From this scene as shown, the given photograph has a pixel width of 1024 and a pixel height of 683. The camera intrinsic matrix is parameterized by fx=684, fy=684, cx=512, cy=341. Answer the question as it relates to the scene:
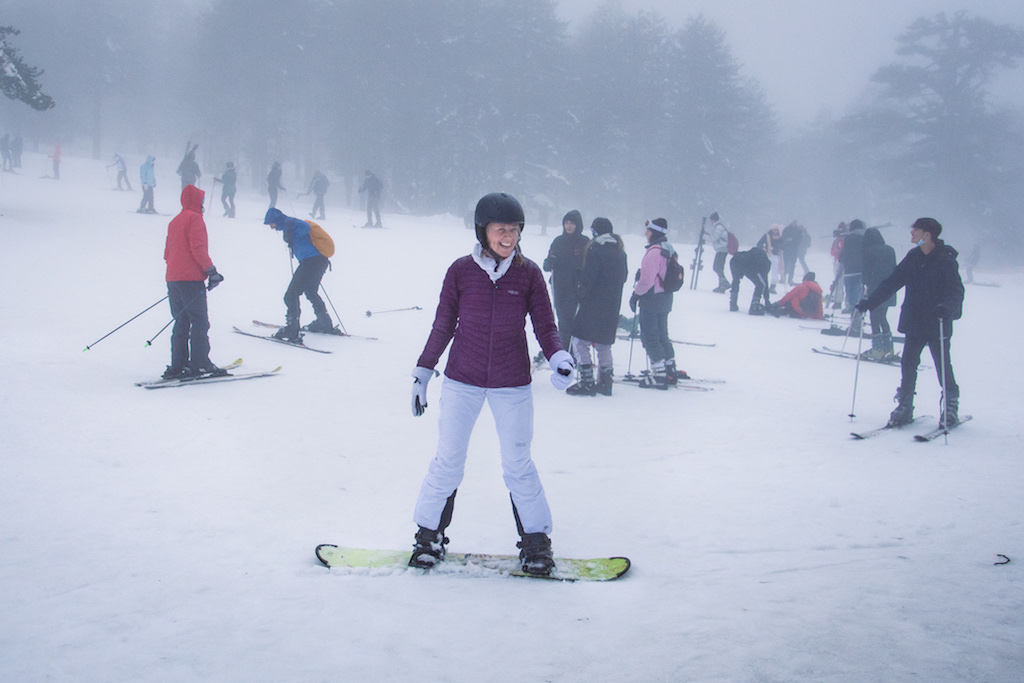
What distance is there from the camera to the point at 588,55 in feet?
159

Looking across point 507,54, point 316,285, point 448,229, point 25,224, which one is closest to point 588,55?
point 507,54

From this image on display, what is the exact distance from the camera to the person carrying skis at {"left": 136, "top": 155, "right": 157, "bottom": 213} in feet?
72.1

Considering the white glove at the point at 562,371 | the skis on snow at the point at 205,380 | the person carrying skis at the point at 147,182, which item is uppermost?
the person carrying skis at the point at 147,182

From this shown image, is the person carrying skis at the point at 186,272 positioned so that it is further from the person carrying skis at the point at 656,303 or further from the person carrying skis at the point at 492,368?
the person carrying skis at the point at 656,303

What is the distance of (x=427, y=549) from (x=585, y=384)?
4810 millimetres

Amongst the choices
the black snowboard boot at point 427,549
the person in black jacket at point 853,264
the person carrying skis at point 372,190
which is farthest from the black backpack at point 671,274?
the person carrying skis at point 372,190

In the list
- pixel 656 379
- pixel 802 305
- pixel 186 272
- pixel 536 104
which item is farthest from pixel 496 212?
pixel 536 104

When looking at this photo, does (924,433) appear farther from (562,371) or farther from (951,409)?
(562,371)

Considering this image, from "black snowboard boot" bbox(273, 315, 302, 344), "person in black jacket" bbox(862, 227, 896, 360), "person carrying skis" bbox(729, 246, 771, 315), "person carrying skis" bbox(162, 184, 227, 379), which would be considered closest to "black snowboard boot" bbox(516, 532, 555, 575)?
"person carrying skis" bbox(162, 184, 227, 379)

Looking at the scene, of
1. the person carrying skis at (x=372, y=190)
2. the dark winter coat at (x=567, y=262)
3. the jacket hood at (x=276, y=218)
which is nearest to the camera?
the dark winter coat at (x=567, y=262)

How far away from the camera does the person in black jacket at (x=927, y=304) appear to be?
6668 millimetres

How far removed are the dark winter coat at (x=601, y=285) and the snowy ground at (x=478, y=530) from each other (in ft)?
3.01

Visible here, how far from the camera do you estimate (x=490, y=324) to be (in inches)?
139

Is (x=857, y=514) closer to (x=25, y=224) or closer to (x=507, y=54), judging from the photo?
(x=25, y=224)
